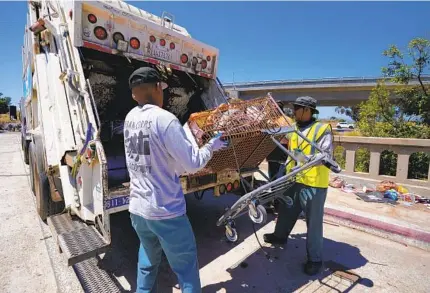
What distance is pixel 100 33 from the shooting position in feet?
10.5

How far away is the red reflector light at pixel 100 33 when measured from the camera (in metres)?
3.17

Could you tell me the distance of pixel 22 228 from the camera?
3834 millimetres

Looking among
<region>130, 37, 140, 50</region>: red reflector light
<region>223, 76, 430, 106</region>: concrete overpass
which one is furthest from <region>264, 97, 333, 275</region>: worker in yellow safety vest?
<region>223, 76, 430, 106</region>: concrete overpass

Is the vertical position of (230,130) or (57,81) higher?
(57,81)

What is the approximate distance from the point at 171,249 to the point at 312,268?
157 centimetres

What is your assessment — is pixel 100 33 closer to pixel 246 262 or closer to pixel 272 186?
pixel 272 186

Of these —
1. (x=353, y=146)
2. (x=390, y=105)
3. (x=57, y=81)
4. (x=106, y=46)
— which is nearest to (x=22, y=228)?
(x=57, y=81)

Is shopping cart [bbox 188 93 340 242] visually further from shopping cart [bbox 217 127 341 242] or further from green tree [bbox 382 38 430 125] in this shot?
green tree [bbox 382 38 430 125]

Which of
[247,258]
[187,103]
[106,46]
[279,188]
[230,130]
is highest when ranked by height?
[106,46]

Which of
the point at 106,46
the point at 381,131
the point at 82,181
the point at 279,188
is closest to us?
the point at 279,188

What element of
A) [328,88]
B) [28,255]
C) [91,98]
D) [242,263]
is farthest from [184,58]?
[328,88]

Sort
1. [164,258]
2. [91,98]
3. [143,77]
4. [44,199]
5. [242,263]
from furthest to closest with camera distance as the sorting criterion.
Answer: [44,199]
[164,258]
[242,263]
[91,98]
[143,77]

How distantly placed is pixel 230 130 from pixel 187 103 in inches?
109

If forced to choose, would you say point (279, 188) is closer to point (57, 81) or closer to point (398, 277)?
point (398, 277)
